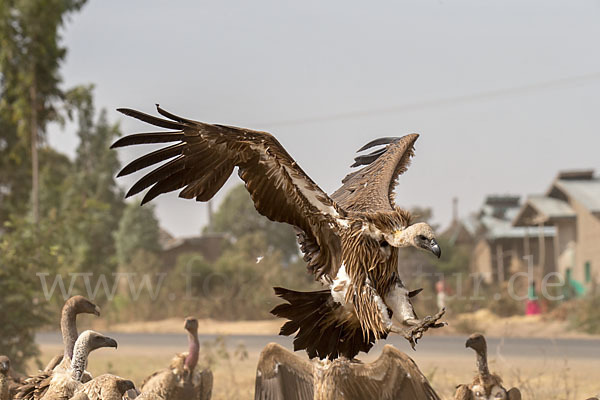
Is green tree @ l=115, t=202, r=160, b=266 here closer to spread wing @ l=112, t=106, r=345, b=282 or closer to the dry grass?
the dry grass

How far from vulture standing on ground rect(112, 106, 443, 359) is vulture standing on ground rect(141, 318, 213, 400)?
8.48 ft

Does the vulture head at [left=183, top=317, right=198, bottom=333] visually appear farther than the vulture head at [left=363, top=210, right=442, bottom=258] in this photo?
Yes

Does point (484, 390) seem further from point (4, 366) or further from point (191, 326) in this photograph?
point (4, 366)

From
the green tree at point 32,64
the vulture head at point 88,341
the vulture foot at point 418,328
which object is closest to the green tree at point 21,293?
the vulture head at point 88,341

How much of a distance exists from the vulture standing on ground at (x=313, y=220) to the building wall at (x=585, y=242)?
25.8 meters

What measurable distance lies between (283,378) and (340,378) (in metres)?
0.73

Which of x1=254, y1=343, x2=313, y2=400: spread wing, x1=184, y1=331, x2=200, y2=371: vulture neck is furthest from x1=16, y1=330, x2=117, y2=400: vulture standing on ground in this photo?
x1=184, y1=331, x2=200, y2=371: vulture neck

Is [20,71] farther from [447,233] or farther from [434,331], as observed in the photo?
[447,233]

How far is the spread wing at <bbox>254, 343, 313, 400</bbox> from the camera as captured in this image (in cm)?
719

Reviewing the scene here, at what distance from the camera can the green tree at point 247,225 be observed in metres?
51.1

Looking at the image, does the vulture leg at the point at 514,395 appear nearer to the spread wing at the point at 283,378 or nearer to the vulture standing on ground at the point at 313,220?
the spread wing at the point at 283,378

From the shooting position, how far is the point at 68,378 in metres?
6.27

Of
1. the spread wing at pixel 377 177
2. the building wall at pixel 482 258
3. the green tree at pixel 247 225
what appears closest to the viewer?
the spread wing at pixel 377 177

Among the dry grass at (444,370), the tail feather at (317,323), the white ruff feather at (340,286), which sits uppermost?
the white ruff feather at (340,286)
